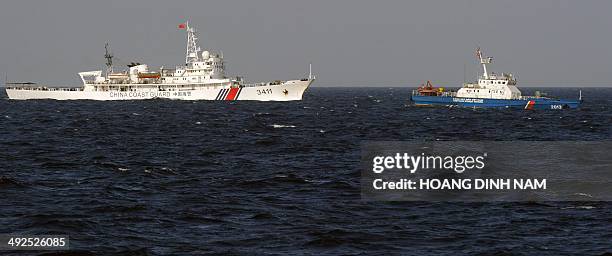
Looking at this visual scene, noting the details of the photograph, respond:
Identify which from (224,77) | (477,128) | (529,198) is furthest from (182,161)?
(224,77)

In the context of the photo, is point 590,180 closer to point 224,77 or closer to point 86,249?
point 86,249

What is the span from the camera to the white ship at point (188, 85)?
13638cm

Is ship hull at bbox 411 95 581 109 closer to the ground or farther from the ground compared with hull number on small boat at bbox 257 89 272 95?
closer to the ground

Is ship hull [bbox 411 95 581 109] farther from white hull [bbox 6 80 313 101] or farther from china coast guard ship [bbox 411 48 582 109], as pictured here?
white hull [bbox 6 80 313 101]

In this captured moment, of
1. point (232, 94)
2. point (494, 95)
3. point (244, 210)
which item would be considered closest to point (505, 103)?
point (494, 95)

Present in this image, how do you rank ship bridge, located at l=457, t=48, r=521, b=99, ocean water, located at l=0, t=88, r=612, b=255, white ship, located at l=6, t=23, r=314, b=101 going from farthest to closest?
white ship, located at l=6, t=23, r=314, b=101
ship bridge, located at l=457, t=48, r=521, b=99
ocean water, located at l=0, t=88, r=612, b=255

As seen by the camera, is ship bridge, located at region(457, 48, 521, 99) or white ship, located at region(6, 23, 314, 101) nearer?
ship bridge, located at region(457, 48, 521, 99)

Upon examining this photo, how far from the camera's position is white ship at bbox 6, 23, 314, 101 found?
13638 cm

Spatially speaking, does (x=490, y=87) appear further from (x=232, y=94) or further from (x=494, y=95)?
(x=232, y=94)

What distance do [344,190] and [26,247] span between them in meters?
14.5

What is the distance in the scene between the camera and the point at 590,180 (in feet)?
119

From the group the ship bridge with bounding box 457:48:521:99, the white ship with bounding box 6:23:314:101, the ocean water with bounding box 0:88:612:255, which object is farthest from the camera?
the white ship with bounding box 6:23:314:101

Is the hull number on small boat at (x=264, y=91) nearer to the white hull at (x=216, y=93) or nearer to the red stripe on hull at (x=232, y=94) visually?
the white hull at (x=216, y=93)

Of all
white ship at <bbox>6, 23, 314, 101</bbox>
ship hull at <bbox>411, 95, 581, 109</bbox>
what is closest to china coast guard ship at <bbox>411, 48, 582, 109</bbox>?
ship hull at <bbox>411, 95, 581, 109</bbox>
